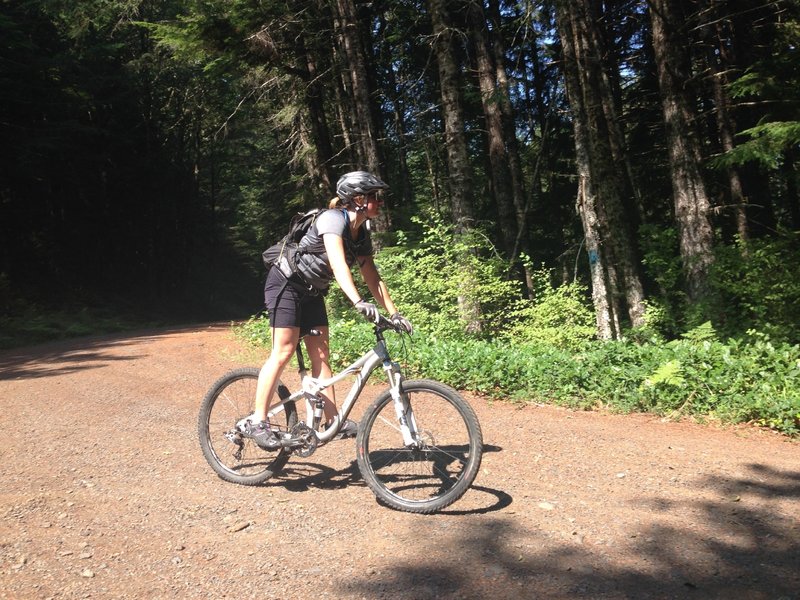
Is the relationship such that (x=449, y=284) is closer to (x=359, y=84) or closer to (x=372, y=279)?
(x=359, y=84)

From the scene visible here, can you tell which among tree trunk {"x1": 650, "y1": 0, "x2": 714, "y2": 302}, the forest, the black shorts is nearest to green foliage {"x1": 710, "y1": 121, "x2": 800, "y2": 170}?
the forest

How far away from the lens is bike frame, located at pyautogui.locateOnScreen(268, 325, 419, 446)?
419 centimetres

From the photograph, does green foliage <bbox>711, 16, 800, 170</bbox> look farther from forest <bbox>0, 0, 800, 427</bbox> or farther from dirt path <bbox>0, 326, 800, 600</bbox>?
dirt path <bbox>0, 326, 800, 600</bbox>

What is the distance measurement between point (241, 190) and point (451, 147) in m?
30.4

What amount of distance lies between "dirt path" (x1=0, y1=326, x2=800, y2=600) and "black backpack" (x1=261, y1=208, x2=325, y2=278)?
1.61 m

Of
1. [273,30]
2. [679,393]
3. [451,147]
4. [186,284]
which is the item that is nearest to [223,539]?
[679,393]

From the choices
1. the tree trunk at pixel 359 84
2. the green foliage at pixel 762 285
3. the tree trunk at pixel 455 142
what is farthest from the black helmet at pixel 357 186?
the tree trunk at pixel 359 84

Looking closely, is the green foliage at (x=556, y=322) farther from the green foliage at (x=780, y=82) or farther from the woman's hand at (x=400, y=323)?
the woman's hand at (x=400, y=323)

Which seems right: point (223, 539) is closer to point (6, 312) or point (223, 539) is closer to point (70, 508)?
point (70, 508)

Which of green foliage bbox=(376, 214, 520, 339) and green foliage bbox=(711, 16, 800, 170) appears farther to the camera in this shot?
green foliage bbox=(376, 214, 520, 339)

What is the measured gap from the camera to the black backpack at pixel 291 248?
458 centimetres

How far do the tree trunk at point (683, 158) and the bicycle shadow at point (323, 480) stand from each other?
7.04 meters

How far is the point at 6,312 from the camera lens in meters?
20.1

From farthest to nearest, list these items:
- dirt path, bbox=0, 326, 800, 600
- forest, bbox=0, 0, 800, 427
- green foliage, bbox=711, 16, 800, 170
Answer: forest, bbox=0, 0, 800, 427 → green foliage, bbox=711, 16, 800, 170 → dirt path, bbox=0, 326, 800, 600
